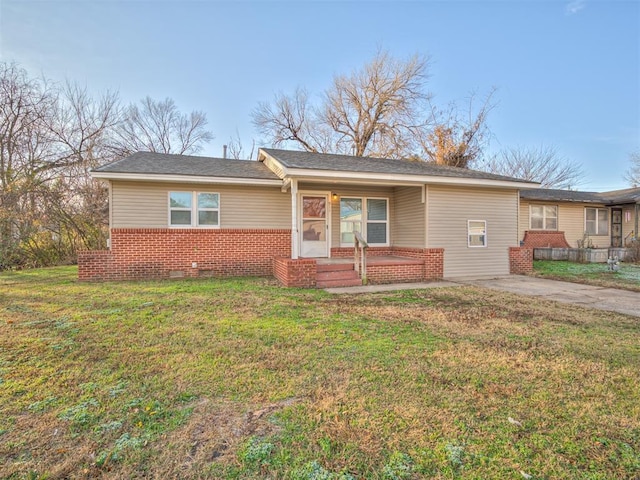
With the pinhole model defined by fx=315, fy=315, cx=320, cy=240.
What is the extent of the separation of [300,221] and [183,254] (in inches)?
138

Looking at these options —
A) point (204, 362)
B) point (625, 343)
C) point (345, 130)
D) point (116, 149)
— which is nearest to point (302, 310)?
point (204, 362)

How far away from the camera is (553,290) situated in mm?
7172

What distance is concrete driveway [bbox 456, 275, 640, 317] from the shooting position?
18.6 ft

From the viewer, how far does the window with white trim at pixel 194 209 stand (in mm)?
8828

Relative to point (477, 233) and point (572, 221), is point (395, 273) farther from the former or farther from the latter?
point (572, 221)

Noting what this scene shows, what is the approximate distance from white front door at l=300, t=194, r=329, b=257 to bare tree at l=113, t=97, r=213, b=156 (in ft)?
47.0

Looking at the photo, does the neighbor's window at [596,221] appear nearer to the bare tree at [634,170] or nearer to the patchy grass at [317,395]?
the patchy grass at [317,395]

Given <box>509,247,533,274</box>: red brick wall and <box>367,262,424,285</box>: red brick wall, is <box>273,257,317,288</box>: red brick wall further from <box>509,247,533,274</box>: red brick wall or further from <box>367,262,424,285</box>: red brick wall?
<box>509,247,533,274</box>: red brick wall

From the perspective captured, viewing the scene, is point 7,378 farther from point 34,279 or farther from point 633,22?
point 633,22

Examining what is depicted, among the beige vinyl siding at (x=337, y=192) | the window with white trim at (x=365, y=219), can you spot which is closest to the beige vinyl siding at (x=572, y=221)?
the window with white trim at (x=365, y=219)

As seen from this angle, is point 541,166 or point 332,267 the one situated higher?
point 541,166

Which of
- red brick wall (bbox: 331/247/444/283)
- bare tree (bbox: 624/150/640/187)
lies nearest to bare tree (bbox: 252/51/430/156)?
red brick wall (bbox: 331/247/444/283)

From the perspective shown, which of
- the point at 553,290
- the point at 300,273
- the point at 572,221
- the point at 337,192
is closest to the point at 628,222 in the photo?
the point at 572,221

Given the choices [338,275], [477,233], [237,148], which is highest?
[237,148]
